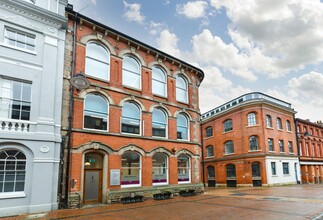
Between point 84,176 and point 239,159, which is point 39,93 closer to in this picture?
point 84,176

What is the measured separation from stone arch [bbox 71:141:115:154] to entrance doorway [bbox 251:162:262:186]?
19916 millimetres

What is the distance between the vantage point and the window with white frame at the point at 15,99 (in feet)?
37.1

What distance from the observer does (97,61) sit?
15.4 meters

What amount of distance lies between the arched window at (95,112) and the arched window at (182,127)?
21.4ft

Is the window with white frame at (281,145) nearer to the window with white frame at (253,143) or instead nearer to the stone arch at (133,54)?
the window with white frame at (253,143)

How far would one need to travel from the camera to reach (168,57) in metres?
19.2

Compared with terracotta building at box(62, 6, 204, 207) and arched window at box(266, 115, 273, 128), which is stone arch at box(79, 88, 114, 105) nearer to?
terracotta building at box(62, 6, 204, 207)

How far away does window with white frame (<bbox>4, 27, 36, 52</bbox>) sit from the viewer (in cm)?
1206

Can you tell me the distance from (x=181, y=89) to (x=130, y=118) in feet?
20.4

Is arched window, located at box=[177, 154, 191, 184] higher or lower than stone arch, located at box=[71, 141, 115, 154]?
lower

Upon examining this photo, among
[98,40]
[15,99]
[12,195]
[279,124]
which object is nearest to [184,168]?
[98,40]

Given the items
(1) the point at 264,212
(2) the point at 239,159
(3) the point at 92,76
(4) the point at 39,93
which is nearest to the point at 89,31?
(3) the point at 92,76

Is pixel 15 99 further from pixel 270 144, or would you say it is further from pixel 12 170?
pixel 270 144

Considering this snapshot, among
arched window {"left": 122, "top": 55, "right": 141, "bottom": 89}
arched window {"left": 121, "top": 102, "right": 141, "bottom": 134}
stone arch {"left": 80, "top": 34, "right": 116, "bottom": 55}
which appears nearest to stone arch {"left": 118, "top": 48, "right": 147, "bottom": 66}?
arched window {"left": 122, "top": 55, "right": 141, "bottom": 89}
